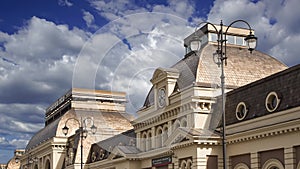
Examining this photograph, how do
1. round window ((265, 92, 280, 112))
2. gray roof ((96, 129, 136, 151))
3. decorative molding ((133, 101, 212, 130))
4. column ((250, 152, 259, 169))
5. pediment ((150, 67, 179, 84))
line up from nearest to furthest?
round window ((265, 92, 280, 112))
column ((250, 152, 259, 169))
decorative molding ((133, 101, 212, 130))
pediment ((150, 67, 179, 84))
gray roof ((96, 129, 136, 151))

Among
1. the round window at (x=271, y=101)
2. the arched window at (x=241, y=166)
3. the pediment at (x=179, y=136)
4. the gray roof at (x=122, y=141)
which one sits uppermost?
the round window at (x=271, y=101)

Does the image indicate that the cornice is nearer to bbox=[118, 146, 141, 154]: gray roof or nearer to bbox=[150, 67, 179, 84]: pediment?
bbox=[150, 67, 179, 84]: pediment

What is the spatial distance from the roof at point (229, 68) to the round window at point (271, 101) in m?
8.12

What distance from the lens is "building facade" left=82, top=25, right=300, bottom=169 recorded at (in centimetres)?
3250

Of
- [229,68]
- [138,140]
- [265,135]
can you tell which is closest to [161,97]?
[229,68]

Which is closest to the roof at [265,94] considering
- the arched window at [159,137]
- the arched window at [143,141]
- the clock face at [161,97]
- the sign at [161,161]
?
the clock face at [161,97]

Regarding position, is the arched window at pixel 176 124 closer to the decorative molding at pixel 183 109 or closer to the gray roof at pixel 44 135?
the decorative molding at pixel 183 109

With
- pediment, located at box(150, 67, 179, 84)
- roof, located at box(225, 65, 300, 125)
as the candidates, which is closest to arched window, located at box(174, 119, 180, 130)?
pediment, located at box(150, 67, 179, 84)

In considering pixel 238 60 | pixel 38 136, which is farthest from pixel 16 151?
pixel 238 60

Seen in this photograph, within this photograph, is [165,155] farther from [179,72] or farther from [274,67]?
[274,67]

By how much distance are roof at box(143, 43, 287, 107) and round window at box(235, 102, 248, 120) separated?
4.69m

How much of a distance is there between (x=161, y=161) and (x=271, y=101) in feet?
49.5

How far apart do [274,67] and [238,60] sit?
327 centimetres

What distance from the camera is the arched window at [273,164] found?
32.3 metres
